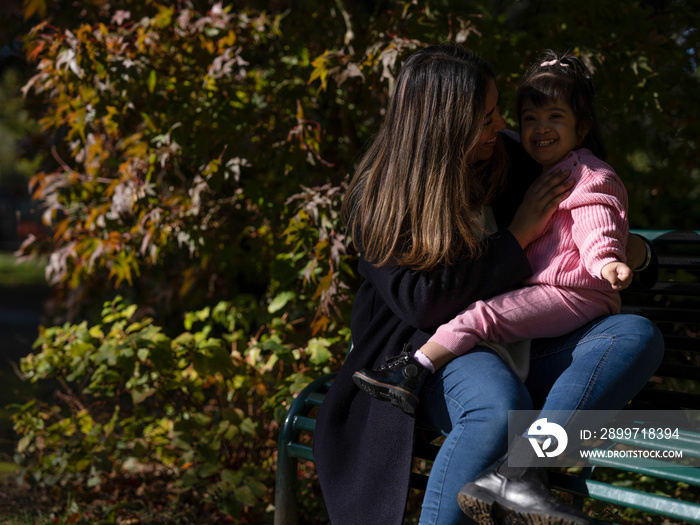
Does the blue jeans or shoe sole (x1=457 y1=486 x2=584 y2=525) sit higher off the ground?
the blue jeans

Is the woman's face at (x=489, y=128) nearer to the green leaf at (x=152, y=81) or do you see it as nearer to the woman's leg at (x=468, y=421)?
the woman's leg at (x=468, y=421)

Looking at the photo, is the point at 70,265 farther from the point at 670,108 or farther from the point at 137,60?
the point at 670,108

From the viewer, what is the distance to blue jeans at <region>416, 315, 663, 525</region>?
5.95ft

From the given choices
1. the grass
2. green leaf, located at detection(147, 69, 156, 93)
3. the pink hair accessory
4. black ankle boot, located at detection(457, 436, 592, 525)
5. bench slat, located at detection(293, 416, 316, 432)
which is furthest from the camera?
the grass

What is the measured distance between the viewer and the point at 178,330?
202 inches

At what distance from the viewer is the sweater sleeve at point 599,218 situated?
1.94m

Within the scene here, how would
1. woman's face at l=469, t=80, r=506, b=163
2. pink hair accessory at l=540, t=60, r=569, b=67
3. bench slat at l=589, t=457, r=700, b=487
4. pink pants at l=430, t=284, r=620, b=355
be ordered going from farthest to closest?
pink hair accessory at l=540, t=60, r=569, b=67, woman's face at l=469, t=80, r=506, b=163, pink pants at l=430, t=284, r=620, b=355, bench slat at l=589, t=457, r=700, b=487

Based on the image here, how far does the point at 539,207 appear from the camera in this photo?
2105 mm

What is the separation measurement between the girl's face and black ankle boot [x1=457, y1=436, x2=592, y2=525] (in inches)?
A: 36.4

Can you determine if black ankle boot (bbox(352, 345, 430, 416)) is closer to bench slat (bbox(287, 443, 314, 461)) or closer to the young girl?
the young girl

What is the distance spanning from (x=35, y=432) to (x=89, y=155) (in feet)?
4.57

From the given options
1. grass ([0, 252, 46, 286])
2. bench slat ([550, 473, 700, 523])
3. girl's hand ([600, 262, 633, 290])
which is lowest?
grass ([0, 252, 46, 286])

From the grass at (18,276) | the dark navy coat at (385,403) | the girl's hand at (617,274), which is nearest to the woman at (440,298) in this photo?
the dark navy coat at (385,403)

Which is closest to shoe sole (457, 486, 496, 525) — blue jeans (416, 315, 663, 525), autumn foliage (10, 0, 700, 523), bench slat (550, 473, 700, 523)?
blue jeans (416, 315, 663, 525)
